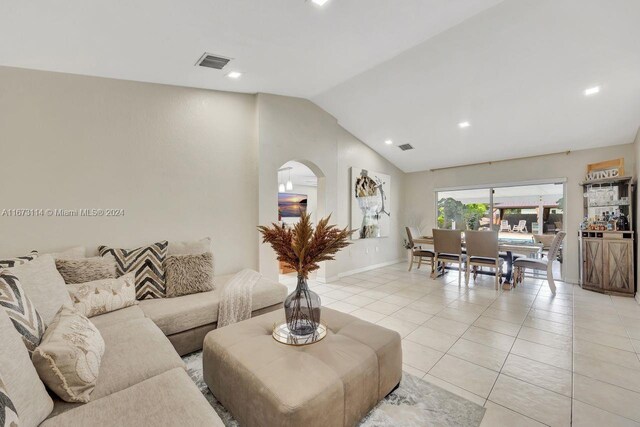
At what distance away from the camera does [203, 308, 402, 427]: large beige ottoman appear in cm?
130

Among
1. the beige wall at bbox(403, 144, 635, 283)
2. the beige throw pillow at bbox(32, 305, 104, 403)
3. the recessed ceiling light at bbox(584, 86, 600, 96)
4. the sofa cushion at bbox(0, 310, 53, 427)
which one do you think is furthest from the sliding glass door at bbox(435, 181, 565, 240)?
Answer: the sofa cushion at bbox(0, 310, 53, 427)

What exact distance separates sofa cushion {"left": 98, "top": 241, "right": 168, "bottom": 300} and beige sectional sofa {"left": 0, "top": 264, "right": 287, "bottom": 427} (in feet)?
1.67

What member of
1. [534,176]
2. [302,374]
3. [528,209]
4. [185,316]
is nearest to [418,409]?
[302,374]

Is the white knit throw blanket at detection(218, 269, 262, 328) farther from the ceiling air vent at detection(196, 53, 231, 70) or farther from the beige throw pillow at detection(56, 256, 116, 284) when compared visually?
the ceiling air vent at detection(196, 53, 231, 70)

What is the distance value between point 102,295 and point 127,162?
1.47 metres

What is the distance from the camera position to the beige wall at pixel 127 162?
2477mm

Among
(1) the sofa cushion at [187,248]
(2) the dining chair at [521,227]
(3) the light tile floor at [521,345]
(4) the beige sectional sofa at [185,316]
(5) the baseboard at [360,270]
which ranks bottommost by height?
(3) the light tile floor at [521,345]

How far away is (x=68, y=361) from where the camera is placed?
3.95 feet

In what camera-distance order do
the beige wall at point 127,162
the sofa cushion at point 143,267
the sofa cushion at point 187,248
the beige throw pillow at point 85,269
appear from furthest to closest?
the sofa cushion at point 187,248 < the sofa cushion at point 143,267 < the beige wall at point 127,162 < the beige throw pillow at point 85,269

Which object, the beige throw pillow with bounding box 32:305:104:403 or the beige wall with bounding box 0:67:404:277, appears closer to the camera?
the beige throw pillow with bounding box 32:305:104:403

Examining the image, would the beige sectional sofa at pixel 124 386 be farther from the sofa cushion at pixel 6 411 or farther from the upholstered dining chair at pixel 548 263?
the upholstered dining chair at pixel 548 263

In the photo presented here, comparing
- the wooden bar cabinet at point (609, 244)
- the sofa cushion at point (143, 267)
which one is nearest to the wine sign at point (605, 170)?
the wooden bar cabinet at point (609, 244)

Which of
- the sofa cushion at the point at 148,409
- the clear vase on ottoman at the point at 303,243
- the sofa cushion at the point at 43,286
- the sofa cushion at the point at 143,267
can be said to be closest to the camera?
the sofa cushion at the point at 148,409

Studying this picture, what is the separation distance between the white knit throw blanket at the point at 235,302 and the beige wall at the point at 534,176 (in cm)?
523
